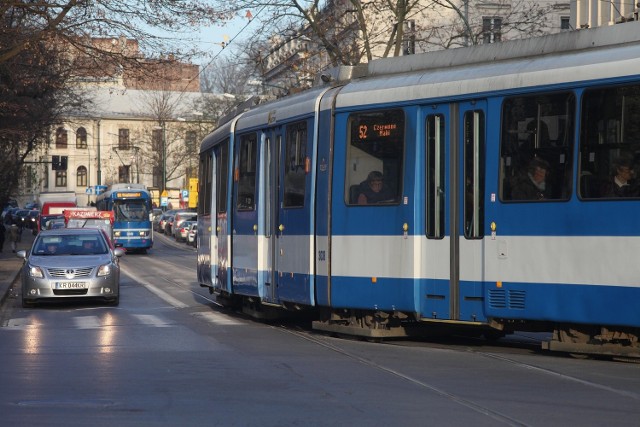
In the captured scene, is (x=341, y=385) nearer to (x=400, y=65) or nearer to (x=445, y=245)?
(x=445, y=245)

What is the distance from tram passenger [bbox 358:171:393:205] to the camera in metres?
14.3

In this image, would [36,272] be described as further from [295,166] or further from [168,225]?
[168,225]

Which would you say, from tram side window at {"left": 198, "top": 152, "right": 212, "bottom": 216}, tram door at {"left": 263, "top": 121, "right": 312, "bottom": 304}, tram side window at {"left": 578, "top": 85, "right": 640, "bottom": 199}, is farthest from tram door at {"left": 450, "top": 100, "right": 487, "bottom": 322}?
tram side window at {"left": 198, "top": 152, "right": 212, "bottom": 216}

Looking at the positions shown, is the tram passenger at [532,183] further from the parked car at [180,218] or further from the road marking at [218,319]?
the parked car at [180,218]

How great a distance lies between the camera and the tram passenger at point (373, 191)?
46.8ft

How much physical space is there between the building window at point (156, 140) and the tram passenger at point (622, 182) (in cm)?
8392

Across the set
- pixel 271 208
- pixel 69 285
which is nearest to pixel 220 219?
pixel 271 208

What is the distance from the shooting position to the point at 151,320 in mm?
19609

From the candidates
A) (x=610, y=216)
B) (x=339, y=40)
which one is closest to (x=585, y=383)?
(x=610, y=216)

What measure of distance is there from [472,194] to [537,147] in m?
1.00

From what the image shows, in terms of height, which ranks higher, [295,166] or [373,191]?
[295,166]

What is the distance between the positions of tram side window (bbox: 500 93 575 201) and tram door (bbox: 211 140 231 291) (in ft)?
25.7

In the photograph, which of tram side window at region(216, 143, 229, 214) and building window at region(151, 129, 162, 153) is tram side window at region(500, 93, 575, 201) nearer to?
tram side window at region(216, 143, 229, 214)

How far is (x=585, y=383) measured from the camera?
10.4 metres
